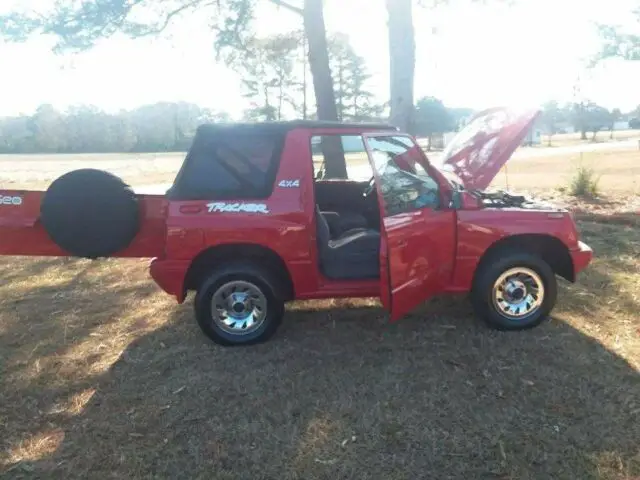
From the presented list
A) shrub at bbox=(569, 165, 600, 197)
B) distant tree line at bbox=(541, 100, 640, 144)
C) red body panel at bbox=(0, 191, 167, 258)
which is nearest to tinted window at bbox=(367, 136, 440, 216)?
Answer: red body panel at bbox=(0, 191, 167, 258)

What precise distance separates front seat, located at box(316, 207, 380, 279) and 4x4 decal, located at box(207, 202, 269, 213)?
54 cm

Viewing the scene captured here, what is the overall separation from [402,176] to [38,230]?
311 cm

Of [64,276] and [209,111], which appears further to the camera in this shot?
[209,111]

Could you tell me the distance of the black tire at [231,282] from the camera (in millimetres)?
4391

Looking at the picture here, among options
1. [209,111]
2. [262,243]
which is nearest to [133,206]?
[262,243]

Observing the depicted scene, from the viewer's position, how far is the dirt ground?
3.06 m

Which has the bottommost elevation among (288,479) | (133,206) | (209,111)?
(288,479)

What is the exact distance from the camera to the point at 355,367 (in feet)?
13.6

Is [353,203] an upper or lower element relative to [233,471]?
upper

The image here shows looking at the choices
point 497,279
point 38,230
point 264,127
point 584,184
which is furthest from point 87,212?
point 584,184

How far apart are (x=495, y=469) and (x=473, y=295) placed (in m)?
1.90

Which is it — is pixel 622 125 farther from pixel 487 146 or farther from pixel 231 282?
pixel 231 282

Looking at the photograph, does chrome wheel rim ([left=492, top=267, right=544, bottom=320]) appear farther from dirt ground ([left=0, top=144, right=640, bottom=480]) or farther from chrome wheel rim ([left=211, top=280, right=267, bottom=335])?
chrome wheel rim ([left=211, top=280, right=267, bottom=335])

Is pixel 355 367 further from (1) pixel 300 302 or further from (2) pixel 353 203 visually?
(2) pixel 353 203
